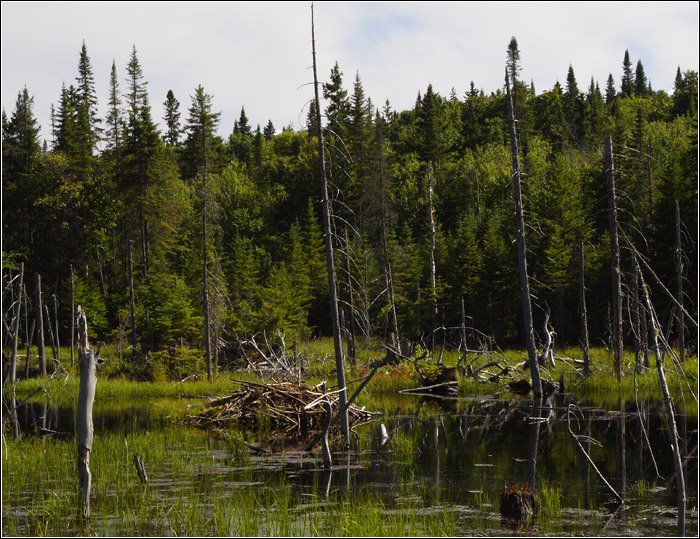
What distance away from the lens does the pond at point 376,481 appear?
10617 millimetres

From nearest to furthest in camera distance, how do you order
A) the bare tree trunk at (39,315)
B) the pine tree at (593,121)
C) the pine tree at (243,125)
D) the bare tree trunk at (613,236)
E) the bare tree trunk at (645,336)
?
1. the bare tree trunk at (645,336)
2. the bare tree trunk at (39,315)
3. the bare tree trunk at (613,236)
4. the pine tree at (593,121)
5. the pine tree at (243,125)

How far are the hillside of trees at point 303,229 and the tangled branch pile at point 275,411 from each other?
12472 millimetres

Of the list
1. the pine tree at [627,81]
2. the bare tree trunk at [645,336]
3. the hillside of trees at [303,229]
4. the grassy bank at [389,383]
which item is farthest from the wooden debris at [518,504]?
the pine tree at [627,81]

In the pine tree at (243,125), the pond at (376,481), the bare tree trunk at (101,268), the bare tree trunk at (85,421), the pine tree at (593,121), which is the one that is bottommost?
the pond at (376,481)

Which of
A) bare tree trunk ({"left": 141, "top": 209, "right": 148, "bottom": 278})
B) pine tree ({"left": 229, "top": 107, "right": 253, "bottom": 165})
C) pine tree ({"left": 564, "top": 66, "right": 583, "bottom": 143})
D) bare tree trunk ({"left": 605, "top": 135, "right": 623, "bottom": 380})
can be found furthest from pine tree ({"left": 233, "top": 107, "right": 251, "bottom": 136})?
bare tree trunk ({"left": 605, "top": 135, "right": 623, "bottom": 380})

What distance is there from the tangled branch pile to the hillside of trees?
12472 millimetres

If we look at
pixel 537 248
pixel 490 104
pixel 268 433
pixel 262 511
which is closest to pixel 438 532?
pixel 262 511

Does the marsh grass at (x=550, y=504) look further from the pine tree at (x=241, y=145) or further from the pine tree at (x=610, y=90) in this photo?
the pine tree at (x=610, y=90)

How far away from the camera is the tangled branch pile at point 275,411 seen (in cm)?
2192

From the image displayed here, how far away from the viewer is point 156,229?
5156 cm

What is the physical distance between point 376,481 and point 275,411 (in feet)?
28.1

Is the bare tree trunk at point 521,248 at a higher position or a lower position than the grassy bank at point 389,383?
higher

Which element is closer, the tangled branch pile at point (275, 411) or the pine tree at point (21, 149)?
the tangled branch pile at point (275, 411)

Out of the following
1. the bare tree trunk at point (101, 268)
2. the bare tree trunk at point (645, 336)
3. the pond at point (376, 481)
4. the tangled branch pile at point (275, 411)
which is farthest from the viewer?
the bare tree trunk at point (101, 268)
